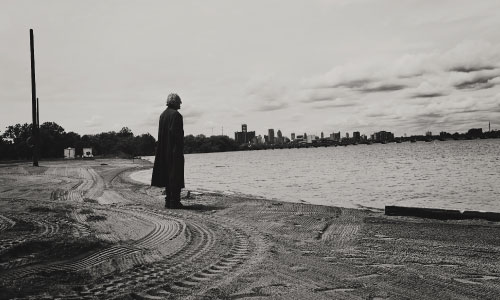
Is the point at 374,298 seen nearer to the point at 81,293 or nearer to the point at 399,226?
the point at 81,293

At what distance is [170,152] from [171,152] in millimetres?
38

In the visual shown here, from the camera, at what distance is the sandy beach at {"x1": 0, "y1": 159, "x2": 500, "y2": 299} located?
149 inches


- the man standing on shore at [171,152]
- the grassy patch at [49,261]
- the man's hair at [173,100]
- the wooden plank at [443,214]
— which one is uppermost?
the man's hair at [173,100]

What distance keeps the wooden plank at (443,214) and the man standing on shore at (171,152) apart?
5318 millimetres

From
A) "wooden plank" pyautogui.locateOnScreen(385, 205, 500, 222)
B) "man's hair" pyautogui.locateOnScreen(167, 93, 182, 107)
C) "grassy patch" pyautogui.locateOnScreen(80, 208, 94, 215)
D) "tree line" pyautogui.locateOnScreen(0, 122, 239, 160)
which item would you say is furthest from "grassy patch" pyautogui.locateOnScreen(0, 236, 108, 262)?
"tree line" pyautogui.locateOnScreen(0, 122, 239, 160)

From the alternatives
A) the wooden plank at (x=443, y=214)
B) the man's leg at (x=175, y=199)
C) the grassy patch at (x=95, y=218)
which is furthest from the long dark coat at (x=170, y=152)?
the wooden plank at (x=443, y=214)

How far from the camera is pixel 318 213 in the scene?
953cm

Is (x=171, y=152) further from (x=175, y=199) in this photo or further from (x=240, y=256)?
(x=240, y=256)

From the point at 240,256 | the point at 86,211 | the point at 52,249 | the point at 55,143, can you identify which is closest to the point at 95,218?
the point at 86,211

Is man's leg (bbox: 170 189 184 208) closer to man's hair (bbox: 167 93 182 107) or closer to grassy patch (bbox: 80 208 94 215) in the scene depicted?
grassy patch (bbox: 80 208 94 215)

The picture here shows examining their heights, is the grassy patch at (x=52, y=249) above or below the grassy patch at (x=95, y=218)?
above

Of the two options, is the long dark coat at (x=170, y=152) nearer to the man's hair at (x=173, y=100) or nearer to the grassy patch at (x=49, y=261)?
the man's hair at (x=173, y=100)

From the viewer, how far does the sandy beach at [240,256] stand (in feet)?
12.4

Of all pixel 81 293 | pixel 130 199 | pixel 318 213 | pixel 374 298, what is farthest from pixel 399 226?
pixel 130 199
